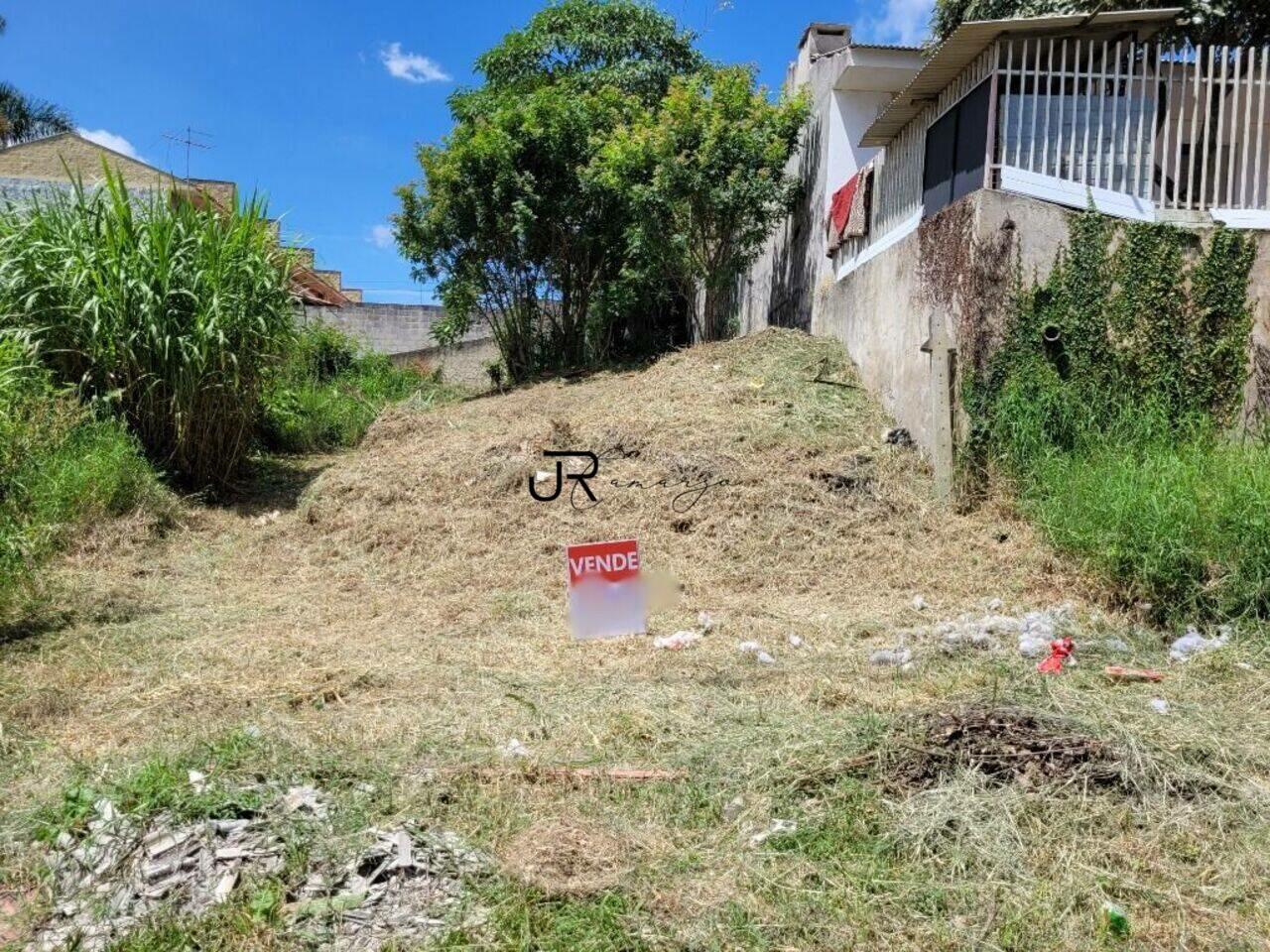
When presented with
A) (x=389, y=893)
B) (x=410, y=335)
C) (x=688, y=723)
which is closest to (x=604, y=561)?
(x=688, y=723)

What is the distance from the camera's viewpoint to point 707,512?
248 inches

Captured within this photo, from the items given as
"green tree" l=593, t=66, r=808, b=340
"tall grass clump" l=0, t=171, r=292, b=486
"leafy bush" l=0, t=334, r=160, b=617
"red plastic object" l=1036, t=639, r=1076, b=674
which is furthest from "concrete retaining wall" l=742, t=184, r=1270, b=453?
"leafy bush" l=0, t=334, r=160, b=617

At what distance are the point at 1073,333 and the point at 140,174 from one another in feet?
66.0

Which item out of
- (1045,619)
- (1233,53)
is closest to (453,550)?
(1045,619)

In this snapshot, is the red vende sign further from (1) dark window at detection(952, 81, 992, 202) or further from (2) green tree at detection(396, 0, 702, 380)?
(2) green tree at detection(396, 0, 702, 380)

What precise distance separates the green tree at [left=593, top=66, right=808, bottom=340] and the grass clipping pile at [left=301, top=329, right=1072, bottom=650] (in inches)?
89.4

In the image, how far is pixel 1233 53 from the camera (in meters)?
6.38

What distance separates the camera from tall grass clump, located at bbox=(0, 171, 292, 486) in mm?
7125

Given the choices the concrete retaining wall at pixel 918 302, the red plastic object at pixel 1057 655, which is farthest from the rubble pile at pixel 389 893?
the concrete retaining wall at pixel 918 302

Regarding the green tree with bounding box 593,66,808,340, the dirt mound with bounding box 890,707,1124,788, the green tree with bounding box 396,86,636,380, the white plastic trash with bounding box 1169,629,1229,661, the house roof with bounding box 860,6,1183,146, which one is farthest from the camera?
the green tree with bounding box 396,86,636,380

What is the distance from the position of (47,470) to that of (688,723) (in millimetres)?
4645

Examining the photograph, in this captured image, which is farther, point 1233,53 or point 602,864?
point 1233,53

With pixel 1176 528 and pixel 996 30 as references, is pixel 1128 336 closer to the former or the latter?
pixel 1176 528

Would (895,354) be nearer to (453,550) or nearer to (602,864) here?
(453,550)
